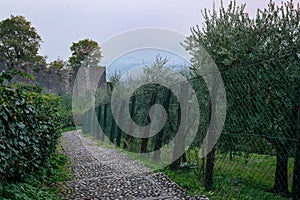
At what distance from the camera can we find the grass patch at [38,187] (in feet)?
9.42

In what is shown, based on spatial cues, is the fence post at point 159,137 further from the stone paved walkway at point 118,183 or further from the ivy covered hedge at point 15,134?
the ivy covered hedge at point 15,134

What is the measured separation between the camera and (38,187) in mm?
3824

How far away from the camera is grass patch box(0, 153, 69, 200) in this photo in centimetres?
287

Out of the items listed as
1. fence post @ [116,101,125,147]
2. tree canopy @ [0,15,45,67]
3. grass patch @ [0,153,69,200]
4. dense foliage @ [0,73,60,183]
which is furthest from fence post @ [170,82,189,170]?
tree canopy @ [0,15,45,67]

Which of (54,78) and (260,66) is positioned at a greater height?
(54,78)

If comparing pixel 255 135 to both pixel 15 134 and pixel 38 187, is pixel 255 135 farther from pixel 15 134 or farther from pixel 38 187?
pixel 38 187

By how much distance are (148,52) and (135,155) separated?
284 centimetres

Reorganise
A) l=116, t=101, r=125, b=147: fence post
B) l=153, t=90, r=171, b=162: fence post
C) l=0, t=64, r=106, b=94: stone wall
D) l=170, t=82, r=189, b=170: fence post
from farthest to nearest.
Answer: l=0, t=64, r=106, b=94: stone wall, l=116, t=101, r=125, b=147: fence post, l=153, t=90, r=171, b=162: fence post, l=170, t=82, r=189, b=170: fence post

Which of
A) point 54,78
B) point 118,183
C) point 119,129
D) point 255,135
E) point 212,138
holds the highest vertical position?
point 54,78

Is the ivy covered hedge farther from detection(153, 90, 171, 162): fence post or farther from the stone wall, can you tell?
the stone wall

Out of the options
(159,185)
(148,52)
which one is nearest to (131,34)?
(148,52)

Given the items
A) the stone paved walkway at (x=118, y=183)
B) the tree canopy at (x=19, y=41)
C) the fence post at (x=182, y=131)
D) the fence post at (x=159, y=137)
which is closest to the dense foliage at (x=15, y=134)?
the stone paved walkway at (x=118, y=183)

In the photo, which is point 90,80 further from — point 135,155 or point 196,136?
point 196,136

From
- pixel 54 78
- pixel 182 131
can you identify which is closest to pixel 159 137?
pixel 182 131
